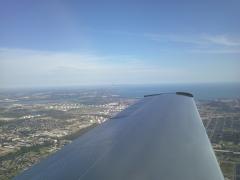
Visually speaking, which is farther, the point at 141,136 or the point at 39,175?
the point at 141,136

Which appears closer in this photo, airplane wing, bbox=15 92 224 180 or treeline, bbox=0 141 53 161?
airplane wing, bbox=15 92 224 180

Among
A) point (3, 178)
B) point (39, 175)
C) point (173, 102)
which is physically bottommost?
point (3, 178)

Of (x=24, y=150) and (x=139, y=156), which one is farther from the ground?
(x=139, y=156)

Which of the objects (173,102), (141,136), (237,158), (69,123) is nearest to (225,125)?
(237,158)

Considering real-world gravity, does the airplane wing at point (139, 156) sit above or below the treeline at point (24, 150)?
above

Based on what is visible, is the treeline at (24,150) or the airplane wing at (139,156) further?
the treeline at (24,150)

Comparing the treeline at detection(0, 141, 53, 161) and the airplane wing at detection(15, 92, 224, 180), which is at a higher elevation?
the airplane wing at detection(15, 92, 224, 180)

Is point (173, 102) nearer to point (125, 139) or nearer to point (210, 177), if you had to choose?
point (125, 139)

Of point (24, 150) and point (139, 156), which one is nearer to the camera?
point (139, 156)
